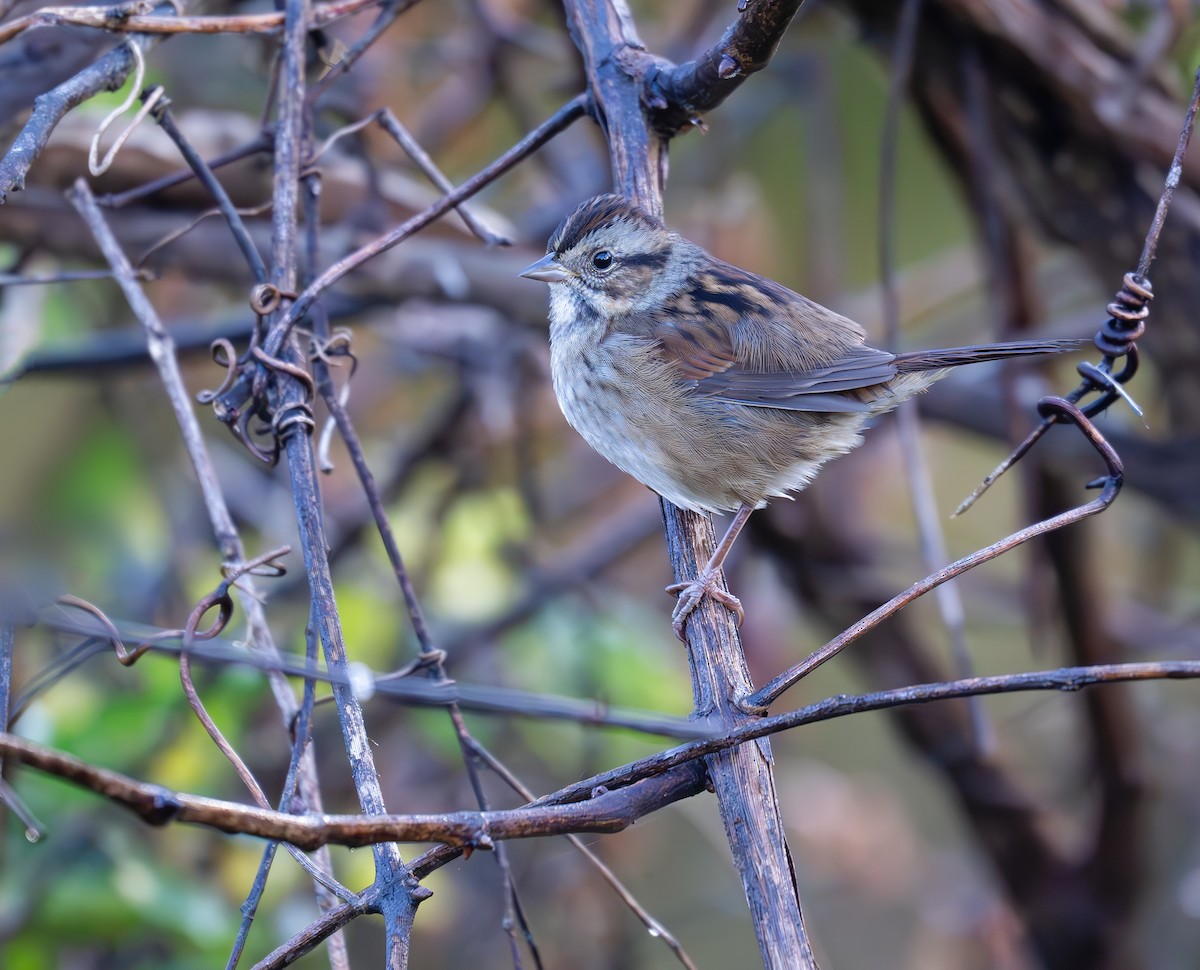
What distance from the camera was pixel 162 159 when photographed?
3264 mm

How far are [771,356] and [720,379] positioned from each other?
5.3 inches

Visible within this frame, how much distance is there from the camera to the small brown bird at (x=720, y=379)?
2.70 meters

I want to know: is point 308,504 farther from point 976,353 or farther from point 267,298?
point 976,353

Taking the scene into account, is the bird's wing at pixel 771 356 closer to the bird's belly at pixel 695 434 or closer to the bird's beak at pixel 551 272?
the bird's belly at pixel 695 434

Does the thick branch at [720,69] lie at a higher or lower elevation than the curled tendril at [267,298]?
higher

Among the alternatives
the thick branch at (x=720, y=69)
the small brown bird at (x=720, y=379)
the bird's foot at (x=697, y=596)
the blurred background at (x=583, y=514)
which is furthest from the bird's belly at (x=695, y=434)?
the blurred background at (x=583, y=514)

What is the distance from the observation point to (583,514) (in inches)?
202

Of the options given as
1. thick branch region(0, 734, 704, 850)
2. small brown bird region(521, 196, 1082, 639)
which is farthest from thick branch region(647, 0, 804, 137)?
thick branch region(0, 734, 704, 850)

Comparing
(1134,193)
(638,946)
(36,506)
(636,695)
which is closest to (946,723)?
(636,695)

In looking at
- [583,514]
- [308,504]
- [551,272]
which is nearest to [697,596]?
[308,504]

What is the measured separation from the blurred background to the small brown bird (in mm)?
750

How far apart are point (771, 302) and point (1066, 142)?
1.07 metres

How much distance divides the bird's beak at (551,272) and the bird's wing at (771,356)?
356mm

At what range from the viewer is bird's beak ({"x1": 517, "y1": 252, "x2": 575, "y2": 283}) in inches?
121
